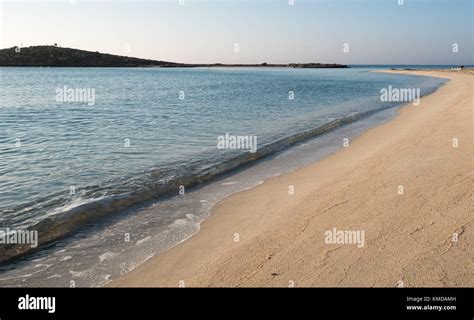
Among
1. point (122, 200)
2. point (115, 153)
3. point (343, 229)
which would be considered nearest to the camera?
point (343, 229)

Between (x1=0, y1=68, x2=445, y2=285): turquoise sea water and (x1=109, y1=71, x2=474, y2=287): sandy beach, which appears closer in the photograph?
(x1=109, y1=71, x2=474, y2=287): sandy beach

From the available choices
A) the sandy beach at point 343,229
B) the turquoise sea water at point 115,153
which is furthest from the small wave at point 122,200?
the sandy beach at point 343,229

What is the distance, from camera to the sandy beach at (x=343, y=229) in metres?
5.03

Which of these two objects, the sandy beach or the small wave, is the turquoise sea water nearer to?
the small wave

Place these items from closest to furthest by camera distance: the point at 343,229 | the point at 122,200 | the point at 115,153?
1. the point at 343,229
2. the point at 122,200
3. the point at 115,153

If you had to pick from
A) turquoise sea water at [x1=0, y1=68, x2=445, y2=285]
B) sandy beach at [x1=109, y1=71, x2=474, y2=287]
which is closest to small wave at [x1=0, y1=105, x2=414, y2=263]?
turquoise sea water at [x1=0, y1=68, x2=445, y2=285]

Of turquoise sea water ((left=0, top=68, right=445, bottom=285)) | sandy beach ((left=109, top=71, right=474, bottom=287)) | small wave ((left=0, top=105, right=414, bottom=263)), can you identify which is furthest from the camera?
turquoise sea water ((left=0, top=68, right=445, bottom=285))

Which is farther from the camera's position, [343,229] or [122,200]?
[122,200]

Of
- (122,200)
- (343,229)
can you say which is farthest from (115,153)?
A: (343,229)

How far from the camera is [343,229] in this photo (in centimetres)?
646

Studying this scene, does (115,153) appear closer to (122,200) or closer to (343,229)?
(122,200)

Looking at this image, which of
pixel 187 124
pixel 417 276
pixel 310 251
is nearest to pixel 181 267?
pixel 310 251

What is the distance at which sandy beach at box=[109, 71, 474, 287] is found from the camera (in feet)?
16.5

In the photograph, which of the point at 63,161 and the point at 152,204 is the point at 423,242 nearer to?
the point at 152,204
